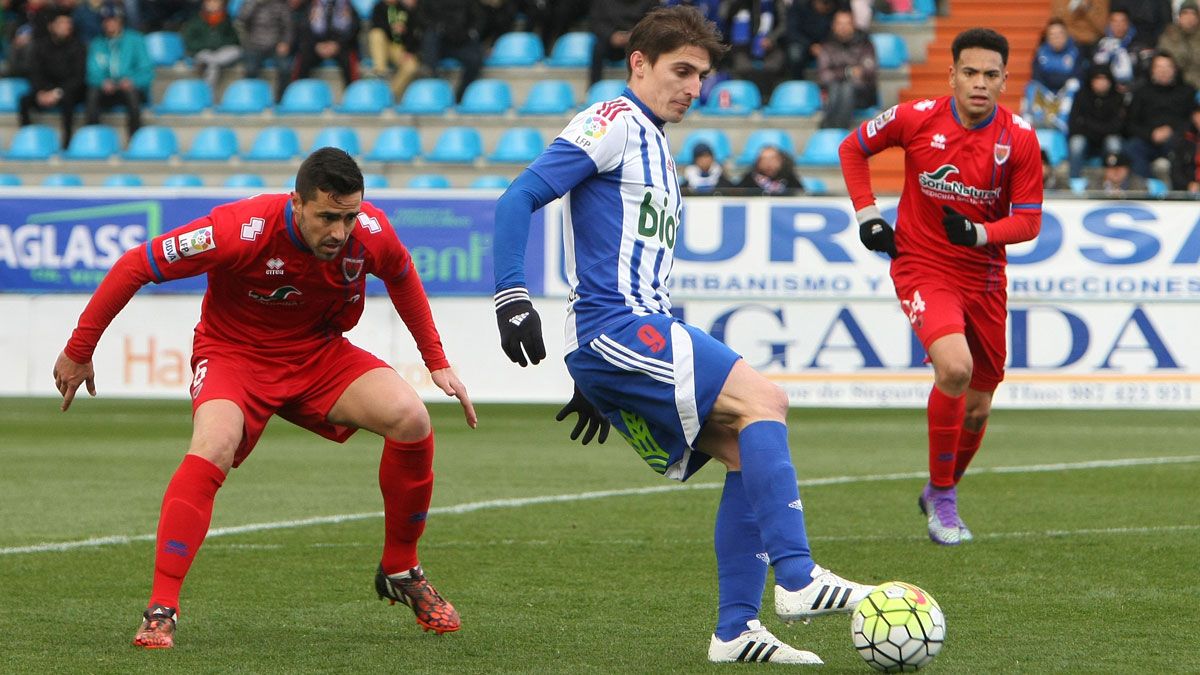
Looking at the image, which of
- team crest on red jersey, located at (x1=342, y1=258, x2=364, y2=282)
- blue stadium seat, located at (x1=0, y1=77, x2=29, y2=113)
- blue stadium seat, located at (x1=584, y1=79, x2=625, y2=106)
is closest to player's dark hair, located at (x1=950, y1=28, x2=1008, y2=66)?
team crest on red jersey, located at (x1=342, y1=258, x2=364, y2=282)

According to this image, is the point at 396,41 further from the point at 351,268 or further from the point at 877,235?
the point at 351,268

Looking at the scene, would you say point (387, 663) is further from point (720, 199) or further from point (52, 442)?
point (720, 199)

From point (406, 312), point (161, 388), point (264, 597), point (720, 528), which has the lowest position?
point (161, 388)

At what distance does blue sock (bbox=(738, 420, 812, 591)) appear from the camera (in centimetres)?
468

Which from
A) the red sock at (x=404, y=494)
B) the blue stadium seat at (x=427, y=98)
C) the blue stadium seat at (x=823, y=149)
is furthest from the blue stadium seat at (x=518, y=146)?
the red sock at (x=404, y=494)

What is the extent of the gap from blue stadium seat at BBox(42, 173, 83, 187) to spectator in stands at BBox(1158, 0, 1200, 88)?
1214 cm

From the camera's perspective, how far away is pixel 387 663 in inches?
203

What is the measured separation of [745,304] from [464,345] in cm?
248

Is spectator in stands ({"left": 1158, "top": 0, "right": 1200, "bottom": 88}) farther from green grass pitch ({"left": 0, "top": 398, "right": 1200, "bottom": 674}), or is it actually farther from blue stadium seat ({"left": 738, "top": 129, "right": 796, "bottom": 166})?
green grass pitch ({"left": 0, "top": 398, "right": 1200, "bottom": 674})

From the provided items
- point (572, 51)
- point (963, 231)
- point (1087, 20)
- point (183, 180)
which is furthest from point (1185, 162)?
point (183, 180)

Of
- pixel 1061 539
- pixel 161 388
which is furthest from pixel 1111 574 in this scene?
pixel 161 388

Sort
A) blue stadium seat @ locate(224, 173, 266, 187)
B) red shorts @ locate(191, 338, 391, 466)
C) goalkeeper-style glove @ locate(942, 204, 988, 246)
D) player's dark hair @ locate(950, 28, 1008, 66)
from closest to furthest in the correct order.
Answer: red shorts @ locate(191, 338, 391, 466) < goalkeeper-style glove @ locate(942, 204, 988, 246) < player's dark hair @ locate(950, 28, 1008, 66) < blue stadium seat @ locate(224, 173, 266, 187)

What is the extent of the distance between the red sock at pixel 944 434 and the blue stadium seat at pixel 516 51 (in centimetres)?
1393

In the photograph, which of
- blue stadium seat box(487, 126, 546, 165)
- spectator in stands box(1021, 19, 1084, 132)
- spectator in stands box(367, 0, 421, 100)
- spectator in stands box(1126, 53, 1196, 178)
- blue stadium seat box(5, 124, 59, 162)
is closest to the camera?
spectator in stands box(1126, 53, 1196, 178)
